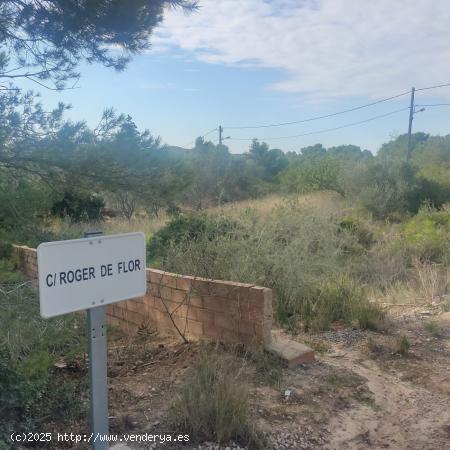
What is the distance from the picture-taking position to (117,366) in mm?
4859

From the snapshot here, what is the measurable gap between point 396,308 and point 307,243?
1.74 meters

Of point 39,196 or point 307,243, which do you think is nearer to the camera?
point 39,196

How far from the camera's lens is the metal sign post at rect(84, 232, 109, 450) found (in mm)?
2168

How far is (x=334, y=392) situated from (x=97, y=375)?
2.58m

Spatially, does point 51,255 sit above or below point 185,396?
above

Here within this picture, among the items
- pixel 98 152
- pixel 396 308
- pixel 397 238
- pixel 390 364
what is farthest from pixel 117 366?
pixel 397 238

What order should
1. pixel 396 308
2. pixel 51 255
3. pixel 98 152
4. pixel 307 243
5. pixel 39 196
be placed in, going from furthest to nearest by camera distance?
1. pixel 396 308
2. pixel 307 243
3. pixel 39 196
4. pixel 98 152
5. pixel 51 255

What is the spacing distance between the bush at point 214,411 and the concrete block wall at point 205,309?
126cm

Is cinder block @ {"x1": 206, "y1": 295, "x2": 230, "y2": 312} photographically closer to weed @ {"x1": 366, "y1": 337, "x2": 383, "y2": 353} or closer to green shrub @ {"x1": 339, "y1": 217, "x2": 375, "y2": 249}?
weed @ {"x1": 366, "y1": 337, "x2": 383, "y2": 353}

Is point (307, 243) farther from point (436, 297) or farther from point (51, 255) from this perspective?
point (51, 255)

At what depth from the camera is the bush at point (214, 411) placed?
3289 millimetres

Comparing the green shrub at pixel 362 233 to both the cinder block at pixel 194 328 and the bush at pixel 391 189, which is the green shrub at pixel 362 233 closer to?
the bush at pixel 391 189

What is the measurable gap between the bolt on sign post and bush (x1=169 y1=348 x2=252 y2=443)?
1.18 metres

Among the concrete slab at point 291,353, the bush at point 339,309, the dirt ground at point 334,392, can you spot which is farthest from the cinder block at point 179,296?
the bush at point 339,309
